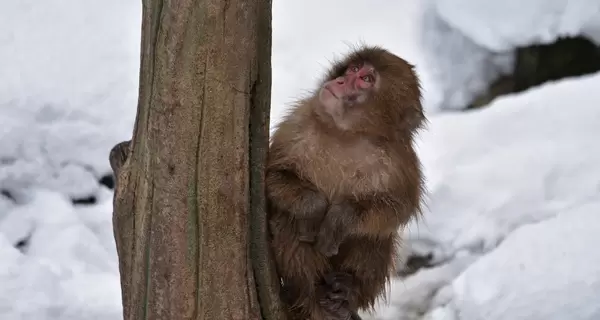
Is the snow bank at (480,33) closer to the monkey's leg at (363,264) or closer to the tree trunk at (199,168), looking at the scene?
the monkey's leg at (363,264)

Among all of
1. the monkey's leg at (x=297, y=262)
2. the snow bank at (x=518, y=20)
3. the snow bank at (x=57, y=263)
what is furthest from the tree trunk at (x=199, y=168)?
the snow bank at (x=518, y=20)

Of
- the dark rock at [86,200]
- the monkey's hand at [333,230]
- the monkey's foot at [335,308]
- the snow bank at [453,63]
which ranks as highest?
the snow bank at [453,63]

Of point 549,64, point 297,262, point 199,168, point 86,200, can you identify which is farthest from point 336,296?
point 549,64

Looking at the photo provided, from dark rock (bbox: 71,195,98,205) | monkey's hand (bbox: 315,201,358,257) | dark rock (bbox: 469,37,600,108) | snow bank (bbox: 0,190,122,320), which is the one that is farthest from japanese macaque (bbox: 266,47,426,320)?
dark rock (bbox: 469,37,600,108)

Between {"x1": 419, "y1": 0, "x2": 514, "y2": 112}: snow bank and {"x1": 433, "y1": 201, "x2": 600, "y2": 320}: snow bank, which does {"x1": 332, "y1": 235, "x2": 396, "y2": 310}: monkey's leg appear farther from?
{"x1": 419, "y1": 0, "x2": 514, "y2": 112}: snow bank

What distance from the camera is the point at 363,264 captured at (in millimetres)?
2504

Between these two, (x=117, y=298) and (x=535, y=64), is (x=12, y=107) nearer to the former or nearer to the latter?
(x=117, y=298)

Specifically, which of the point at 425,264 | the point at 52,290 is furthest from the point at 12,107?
the point at 425,264

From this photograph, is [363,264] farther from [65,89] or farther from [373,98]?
[65,89]

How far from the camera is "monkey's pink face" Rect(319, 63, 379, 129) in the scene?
2.55 metres

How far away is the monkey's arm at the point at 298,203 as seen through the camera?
7.83ft

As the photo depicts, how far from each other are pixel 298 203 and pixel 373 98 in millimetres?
426

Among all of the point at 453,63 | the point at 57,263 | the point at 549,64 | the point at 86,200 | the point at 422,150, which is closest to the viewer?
the point at 57,263

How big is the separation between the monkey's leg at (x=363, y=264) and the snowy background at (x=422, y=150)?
4.05 feet
